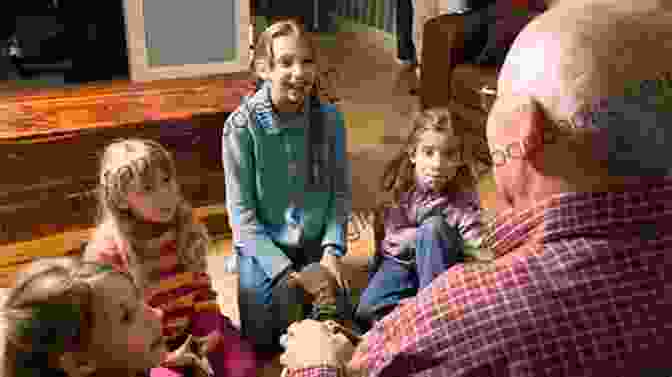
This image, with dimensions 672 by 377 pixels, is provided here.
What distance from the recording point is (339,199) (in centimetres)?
199

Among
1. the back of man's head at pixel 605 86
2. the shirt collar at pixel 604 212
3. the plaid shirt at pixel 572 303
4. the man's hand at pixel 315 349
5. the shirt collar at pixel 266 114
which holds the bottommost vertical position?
the man's hand at pixel 315 349

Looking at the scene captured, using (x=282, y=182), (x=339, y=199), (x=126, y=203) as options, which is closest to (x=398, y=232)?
(x=339, y=199)

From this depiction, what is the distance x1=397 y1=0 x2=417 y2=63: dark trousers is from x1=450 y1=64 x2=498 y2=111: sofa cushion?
58.2 inches

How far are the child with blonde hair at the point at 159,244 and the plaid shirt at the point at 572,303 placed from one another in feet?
2.82

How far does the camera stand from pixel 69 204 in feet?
7.93

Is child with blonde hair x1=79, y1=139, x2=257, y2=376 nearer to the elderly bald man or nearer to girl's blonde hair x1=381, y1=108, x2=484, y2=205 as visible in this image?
girl's blonde hair x1=381, y1=108, x2=484, y2=205

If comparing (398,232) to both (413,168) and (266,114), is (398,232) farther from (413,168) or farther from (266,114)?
(266,114)

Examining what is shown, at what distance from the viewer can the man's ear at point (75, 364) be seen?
1.00 meters

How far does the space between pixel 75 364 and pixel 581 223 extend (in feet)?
2.39

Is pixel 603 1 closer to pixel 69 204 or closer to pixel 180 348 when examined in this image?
pixel 180 348

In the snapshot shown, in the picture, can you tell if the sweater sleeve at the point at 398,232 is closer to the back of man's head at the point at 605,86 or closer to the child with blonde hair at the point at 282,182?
the child with blonde hair at the point at 282,182

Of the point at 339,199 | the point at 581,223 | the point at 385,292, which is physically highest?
the point at 581,223

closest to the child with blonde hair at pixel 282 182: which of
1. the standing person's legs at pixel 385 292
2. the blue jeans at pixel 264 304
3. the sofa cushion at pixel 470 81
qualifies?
the blue jeans at pixel 264 304

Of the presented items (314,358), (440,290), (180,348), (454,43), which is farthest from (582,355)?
(454,43)
